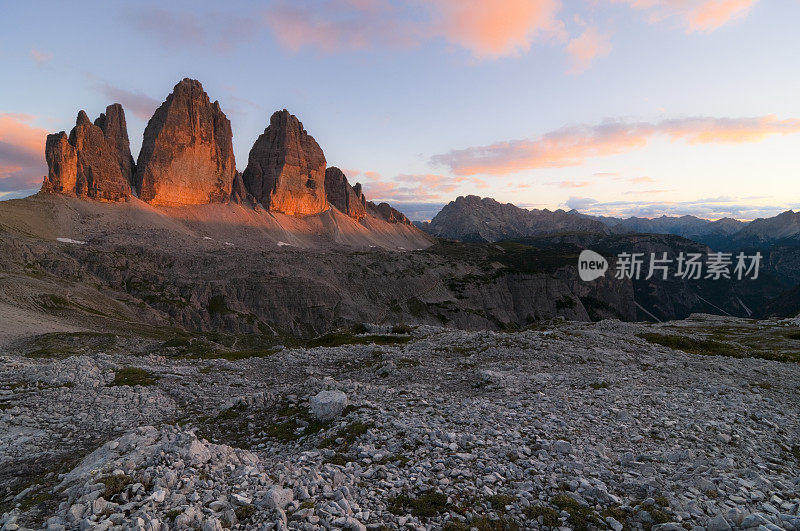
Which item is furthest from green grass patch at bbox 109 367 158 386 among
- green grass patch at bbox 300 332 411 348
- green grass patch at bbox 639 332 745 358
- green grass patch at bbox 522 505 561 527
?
green grass patch at bbox 639 332 745 358

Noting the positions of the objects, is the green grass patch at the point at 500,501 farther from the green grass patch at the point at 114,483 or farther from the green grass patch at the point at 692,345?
the green grass patch at the point at 692,345

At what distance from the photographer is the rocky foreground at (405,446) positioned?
988 cm

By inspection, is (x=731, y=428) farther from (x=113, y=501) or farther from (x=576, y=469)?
(x=113, y=501)

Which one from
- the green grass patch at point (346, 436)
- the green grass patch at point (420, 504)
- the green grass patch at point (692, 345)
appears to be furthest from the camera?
the green grass patch at point (692, 345)

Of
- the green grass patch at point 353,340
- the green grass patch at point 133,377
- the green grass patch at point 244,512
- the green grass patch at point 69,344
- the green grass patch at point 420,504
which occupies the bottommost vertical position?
the green grass patch at point 69,344

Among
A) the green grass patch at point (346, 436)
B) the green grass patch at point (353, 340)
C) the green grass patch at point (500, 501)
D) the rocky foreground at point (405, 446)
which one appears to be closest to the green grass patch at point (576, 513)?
the rocky foreground at point (405, 446)

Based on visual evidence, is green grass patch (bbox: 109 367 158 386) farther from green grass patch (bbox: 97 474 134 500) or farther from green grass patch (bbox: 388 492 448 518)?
green grass patch (bbox: 388 492 448 518)

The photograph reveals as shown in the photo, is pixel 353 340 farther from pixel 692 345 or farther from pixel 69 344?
pixel 692 345

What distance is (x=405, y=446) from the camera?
572 inches

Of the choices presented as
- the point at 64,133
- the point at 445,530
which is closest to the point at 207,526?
the point at 445,530

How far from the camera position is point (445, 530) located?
9523mm

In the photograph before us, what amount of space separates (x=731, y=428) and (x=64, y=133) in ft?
890

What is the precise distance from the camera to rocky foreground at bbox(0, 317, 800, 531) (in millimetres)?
9875

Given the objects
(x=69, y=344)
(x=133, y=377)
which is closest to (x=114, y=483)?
(x=133, y=377)
